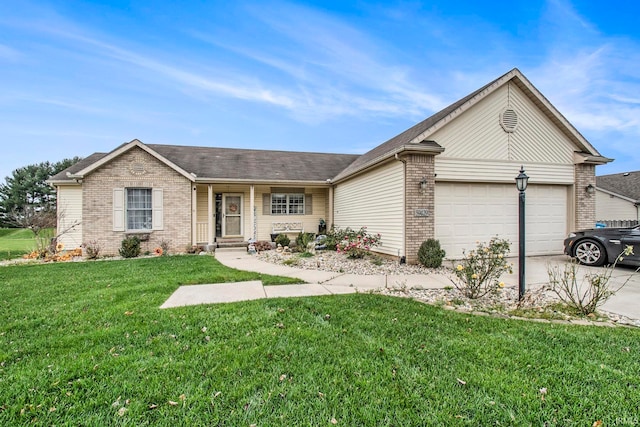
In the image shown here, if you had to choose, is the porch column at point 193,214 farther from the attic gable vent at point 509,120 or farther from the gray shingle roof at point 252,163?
the attic gable vent at point 509,120

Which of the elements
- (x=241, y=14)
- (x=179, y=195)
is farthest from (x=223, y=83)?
(x=179, y=195)

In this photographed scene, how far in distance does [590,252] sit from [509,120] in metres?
4.31

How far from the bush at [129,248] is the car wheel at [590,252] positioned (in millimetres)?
13826

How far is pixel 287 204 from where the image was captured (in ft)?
44.1

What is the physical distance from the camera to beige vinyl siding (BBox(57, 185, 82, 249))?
11609 millimetres

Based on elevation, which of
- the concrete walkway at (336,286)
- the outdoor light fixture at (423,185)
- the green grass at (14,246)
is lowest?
the green grass at (14,246)

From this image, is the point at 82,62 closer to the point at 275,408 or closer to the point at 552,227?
the point at 275,408

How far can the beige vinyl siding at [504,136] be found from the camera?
323 inches

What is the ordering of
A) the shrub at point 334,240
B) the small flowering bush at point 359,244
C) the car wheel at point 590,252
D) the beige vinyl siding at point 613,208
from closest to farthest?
the car wheel at point 590,252 < the small flowering bush at point 359,244 < the shrub at point 334,240 < the beige vinyl siding at point 613,208

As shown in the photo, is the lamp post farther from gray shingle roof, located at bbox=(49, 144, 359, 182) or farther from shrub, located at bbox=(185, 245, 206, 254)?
shrub, located at bbox=(185, 245, 206, 254)

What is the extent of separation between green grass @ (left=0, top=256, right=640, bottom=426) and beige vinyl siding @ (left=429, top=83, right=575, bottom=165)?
19.5 feet

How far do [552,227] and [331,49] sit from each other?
35.0 ft

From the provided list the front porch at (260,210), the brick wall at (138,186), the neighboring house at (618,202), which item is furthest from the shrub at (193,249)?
the neighboring house at (618,202)

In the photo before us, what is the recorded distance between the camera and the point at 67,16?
8.67 m
